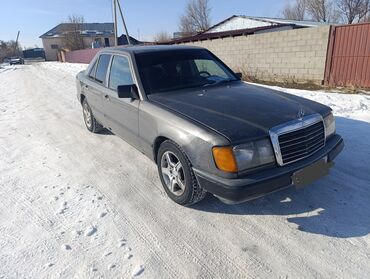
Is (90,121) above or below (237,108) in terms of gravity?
below

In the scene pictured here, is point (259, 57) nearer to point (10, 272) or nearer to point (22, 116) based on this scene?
point (22, 116)

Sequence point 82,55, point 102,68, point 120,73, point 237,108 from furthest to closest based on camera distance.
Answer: point 82,55 → point 102,68 → point 120,73 → point 237,108

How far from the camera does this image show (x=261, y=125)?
2.74 m

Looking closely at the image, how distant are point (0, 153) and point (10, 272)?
3374 mm

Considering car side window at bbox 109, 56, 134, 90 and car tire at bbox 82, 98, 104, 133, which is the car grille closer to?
car side window at bbox 109, 56, 134, 90

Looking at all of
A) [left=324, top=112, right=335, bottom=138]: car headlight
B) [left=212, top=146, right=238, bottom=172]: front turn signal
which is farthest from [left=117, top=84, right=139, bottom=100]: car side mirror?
[left=324, top=112, right=335, bottom=138]: car headlight

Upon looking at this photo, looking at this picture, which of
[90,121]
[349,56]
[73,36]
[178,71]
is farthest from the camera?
[73,36]

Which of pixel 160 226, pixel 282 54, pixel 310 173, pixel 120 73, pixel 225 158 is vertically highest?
pixel 120 73

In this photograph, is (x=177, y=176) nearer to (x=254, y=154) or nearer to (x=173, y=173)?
(x=173, y=173)

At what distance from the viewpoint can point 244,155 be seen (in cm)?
261

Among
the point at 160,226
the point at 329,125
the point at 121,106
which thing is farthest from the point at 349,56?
the point at 160,226

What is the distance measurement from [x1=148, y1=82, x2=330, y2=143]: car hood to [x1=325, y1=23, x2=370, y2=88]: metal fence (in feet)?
23.8

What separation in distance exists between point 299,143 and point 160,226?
158 cm

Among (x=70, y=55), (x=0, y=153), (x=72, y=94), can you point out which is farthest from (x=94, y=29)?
(x=0, y=153)
